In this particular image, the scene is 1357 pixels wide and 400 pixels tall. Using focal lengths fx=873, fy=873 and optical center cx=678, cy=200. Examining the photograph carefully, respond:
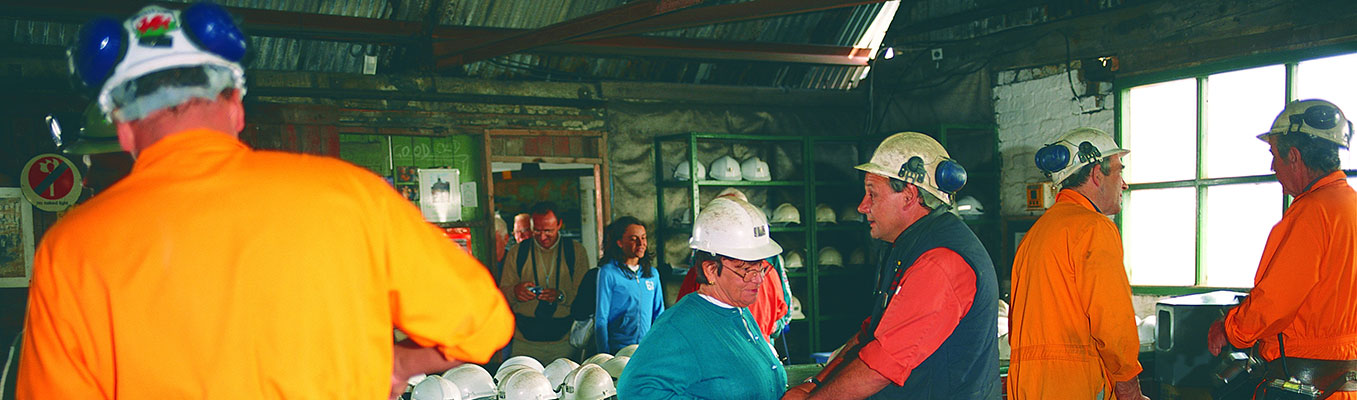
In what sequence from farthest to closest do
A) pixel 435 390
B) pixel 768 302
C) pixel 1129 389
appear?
pixel 768 302, pixel 435 390, pixel 1129 389

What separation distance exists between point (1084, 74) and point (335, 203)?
7.01m

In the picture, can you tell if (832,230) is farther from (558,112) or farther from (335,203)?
(335,203)

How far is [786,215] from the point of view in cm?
827

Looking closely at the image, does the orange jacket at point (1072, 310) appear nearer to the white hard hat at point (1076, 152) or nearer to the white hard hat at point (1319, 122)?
the white hard hat at point (1076, 152)

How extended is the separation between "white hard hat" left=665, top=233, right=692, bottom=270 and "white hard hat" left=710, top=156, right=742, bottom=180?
67 centimetres

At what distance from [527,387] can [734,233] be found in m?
1.70

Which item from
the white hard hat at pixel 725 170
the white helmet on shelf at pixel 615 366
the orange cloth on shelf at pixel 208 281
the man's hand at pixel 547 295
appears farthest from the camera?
the white hard hat at pixel 725 170

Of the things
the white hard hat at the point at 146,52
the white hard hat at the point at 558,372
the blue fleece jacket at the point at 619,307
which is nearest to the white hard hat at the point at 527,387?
A: the white hard hat at the point at 558,372

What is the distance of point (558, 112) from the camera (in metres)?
7.68

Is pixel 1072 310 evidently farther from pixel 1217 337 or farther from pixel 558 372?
pixel 558 372

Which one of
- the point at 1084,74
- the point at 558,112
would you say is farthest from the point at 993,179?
the point at 558,112

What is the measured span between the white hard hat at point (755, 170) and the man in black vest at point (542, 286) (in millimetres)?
2071

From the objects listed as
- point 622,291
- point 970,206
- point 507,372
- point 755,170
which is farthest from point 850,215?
point 507,372

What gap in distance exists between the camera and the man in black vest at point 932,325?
2857mm
